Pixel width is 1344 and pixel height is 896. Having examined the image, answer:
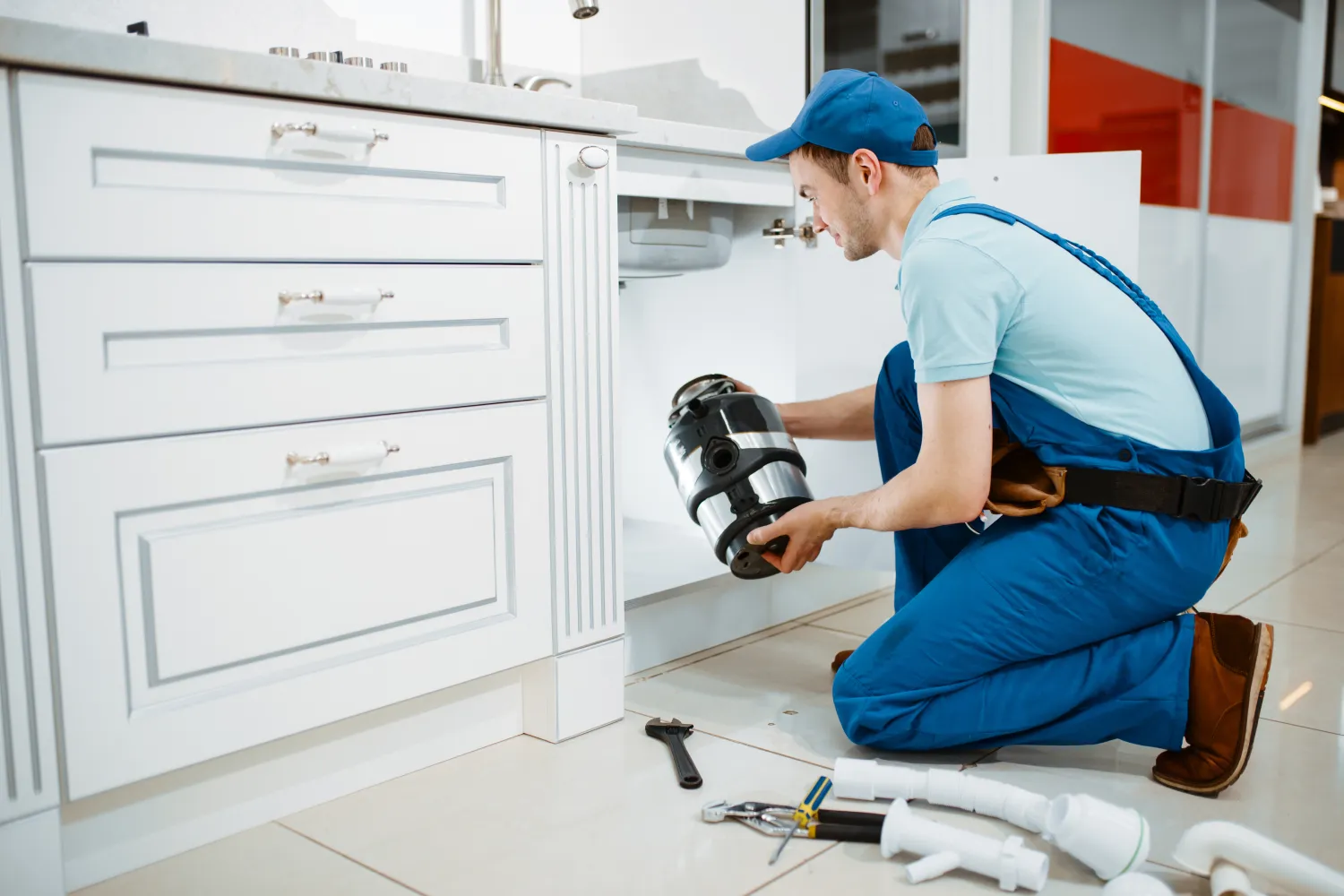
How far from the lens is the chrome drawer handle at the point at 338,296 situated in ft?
4.27

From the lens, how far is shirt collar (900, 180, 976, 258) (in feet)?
5.22

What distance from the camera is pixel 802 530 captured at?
1619mm

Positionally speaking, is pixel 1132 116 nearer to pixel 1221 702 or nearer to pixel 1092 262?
pixel 1092 262

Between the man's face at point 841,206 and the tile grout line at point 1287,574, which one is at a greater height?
the man's face at point 841,206

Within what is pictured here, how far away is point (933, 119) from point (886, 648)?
1.93 meters

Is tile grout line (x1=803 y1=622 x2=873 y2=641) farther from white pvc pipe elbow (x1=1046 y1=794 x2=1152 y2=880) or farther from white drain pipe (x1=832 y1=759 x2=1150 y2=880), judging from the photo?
white pvc pipe elbow (x1=1046 y1=794 x2=1152 y2=880)

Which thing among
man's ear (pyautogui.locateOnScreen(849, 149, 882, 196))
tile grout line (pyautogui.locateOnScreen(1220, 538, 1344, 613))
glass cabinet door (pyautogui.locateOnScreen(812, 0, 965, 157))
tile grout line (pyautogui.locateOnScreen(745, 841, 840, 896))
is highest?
glass cabinet door (pyautogui.locateOnScreen(812, 0, 965, 157))

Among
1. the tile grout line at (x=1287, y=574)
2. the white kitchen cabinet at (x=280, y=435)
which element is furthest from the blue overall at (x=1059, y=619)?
the tile grout line at (x=1287, y=574)

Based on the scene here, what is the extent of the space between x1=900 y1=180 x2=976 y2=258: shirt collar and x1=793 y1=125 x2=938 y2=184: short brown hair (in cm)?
5

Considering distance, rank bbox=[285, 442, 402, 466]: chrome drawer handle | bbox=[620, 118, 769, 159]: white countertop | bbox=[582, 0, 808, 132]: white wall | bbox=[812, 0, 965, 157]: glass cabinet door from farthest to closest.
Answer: bbox=[812, 0, 965, 157]: glass cabinet door → bbox=[582, 0, 808, 132]: white wall → bbox=[620, 118, 769, 159]: white countertop → bbox=[285, 442, 402, 466]: chrome drawer handle

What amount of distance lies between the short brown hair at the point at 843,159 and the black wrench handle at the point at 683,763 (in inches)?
33.4

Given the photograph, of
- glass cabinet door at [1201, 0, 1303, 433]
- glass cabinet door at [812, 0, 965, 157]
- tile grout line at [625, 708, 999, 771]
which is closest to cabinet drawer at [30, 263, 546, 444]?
tile grout line at [625, 708, 999, 771]

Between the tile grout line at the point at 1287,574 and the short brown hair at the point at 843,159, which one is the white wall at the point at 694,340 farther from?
the tile grout line at the point at 1287,574

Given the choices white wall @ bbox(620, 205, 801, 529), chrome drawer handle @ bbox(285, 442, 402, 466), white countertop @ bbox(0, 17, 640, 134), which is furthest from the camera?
white wall @ bbox(620, 205, 801, 529)
